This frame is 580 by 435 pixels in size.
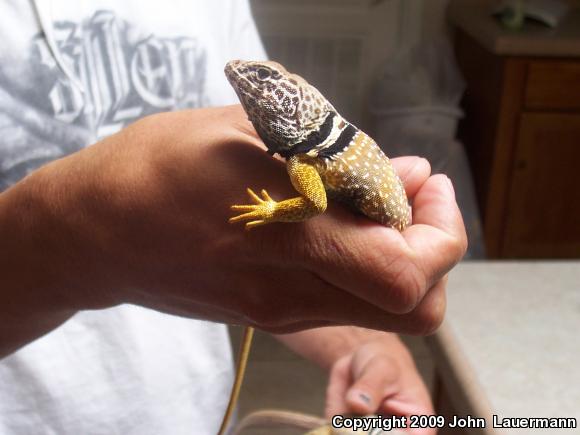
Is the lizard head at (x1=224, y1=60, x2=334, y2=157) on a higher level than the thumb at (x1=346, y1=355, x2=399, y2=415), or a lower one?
higher

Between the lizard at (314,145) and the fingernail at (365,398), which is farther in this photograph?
the fingernail at (365,398)

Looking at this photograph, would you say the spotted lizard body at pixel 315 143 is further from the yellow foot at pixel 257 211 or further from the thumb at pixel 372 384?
the thumb at pixel 372 384

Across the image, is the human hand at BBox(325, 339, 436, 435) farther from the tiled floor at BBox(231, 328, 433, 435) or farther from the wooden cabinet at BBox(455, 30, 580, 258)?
the wooden cabinet at BBox(455, 30, 580, 258)

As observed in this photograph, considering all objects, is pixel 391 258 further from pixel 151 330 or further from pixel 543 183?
pixel 543 183

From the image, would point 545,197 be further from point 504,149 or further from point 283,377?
point 283,377

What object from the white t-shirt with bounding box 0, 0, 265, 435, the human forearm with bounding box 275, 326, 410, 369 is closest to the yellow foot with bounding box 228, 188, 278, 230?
the white t-shirt with bounding box 0, 0, 265, 435

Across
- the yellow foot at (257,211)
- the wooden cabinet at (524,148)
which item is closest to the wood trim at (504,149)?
the wooden cabinet at (524,148)

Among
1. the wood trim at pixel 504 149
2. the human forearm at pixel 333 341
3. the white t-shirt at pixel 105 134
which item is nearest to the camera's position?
the white t-shirt at pixel 105 134
